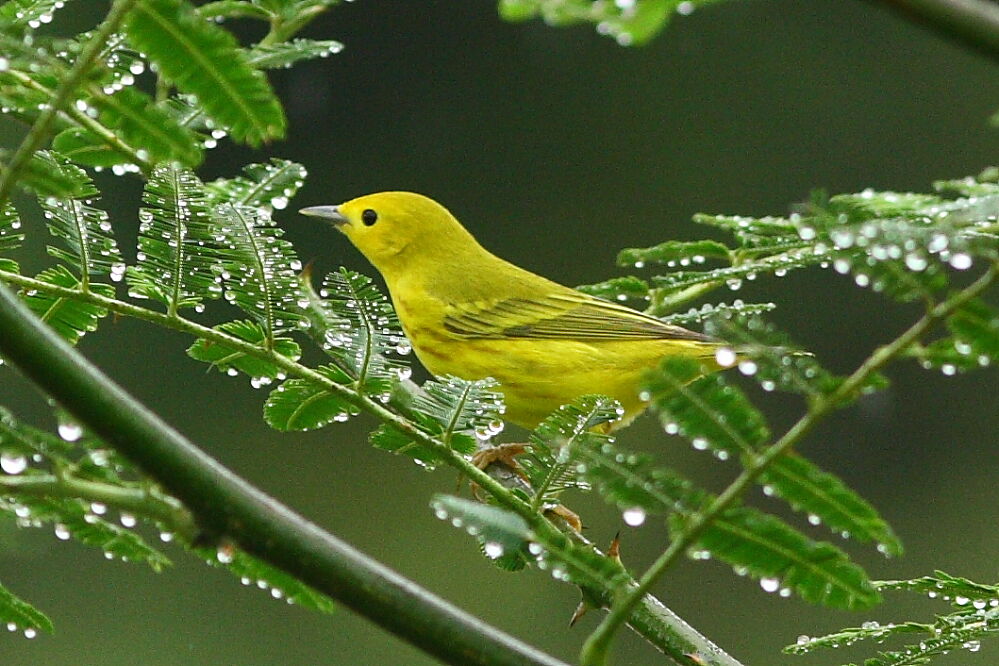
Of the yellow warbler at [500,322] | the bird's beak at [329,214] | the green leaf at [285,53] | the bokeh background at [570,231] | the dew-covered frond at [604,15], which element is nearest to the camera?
the dew-covered frond at [604,15]

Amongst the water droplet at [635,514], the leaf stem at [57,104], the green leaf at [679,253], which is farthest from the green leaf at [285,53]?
the water droplet at [635,514]

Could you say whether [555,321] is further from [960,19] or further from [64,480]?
[960,19]

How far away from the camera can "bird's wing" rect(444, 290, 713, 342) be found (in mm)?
3676

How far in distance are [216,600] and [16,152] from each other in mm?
9434

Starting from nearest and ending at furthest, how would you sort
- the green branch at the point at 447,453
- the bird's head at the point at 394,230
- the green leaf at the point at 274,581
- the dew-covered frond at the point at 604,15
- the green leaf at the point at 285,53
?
1. the dew-covered frond at the point at 604,15
2. the green leaf at the point at 274,581
3. the green branch at the point at 447,453
4. the green leaf at the point at 285,53
5. the bird's head at the point at 394,230

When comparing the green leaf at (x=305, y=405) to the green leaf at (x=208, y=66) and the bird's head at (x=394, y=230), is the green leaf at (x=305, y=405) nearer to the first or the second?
the green leaf at (x=208, y=66)

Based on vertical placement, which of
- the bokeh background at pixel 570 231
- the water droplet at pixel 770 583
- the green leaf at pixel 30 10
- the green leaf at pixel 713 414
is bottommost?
the water droplet at pixel 770 583

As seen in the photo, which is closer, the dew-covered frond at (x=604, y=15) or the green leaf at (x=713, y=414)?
the dew-covered frond at (x=604, y=15)

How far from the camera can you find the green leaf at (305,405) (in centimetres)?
184

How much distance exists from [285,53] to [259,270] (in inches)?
19.1

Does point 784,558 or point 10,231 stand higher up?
point 10,231

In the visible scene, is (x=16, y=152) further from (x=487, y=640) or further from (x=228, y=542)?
(x=487, y=640)

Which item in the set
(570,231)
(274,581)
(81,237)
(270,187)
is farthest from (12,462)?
(570,231)

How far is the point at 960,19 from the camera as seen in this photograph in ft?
2.15
